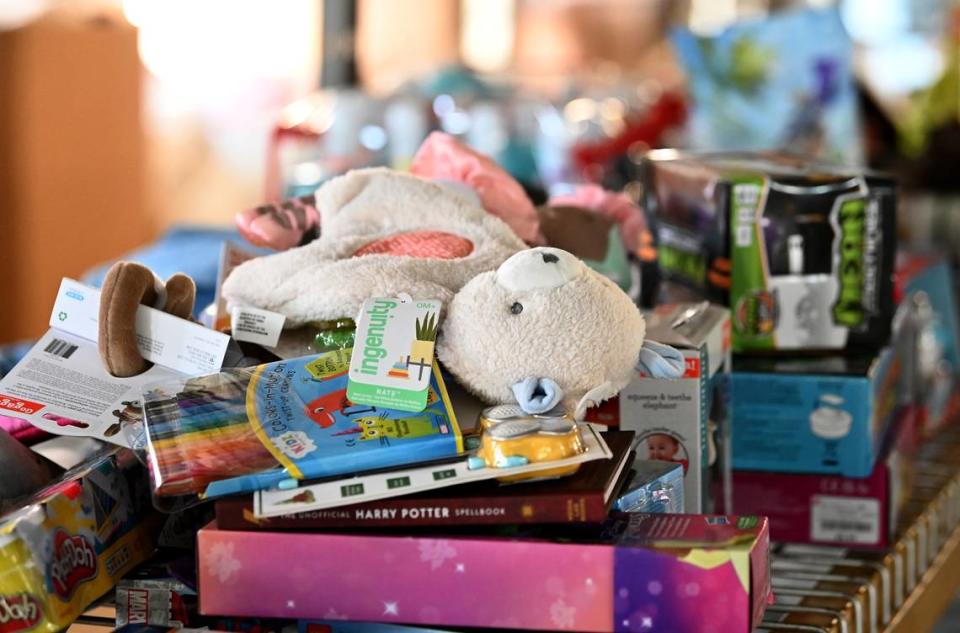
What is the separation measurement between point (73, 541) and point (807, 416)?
0.52 metres

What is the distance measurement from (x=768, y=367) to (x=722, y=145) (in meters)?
0.77

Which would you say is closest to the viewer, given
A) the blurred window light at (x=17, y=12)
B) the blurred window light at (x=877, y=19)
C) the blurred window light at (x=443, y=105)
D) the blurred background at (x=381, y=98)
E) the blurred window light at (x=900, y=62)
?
the blurred background at (x=381, y=98)

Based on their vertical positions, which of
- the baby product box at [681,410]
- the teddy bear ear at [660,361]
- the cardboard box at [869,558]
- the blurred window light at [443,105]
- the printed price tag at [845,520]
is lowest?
the cardboard box at [869,558]

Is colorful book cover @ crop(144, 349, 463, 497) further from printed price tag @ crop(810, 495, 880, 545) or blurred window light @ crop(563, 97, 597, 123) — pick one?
blurred window light @ crop(563, 97, 597, 123)

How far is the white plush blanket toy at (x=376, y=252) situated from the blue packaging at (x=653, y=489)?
0.47 ft

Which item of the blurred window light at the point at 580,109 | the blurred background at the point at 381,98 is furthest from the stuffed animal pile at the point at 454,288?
the blurred window light at the point at 580,109

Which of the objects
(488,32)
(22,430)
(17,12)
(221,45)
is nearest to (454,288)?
(22,430)

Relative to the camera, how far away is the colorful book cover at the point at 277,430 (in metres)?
0.58

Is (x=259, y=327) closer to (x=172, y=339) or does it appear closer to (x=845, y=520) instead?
(x=172, y=339)

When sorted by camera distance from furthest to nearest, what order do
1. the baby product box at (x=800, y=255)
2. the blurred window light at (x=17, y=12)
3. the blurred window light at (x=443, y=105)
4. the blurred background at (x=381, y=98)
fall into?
the blurred window light at (x=17, y=12) < the blurred window light at (x=443, y=105) < the blurred background at (x=381, y=98) < the baby product box at (x=800, y=255)

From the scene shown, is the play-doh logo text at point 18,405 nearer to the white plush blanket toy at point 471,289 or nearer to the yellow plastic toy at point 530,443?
the white plush blanket toy at point 471,289

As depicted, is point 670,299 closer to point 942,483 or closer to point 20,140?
point 942,483

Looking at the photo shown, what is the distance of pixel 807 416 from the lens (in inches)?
35.0

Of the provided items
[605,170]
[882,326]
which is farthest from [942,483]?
[605,170]
